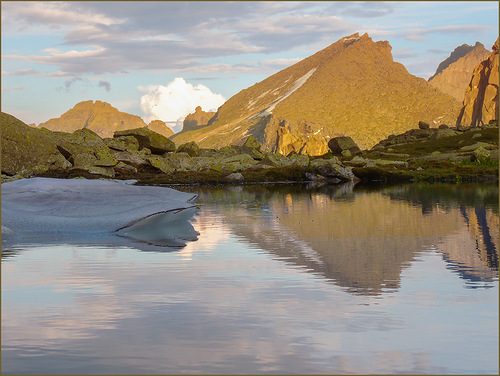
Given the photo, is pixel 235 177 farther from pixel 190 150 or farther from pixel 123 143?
pixel 190 150

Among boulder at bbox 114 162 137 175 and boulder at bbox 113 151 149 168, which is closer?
boulder at bbox 114 162 137 175

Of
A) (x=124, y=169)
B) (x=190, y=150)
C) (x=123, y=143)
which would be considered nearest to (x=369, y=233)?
(x=124, y=169)

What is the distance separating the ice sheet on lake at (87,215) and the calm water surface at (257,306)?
213cm

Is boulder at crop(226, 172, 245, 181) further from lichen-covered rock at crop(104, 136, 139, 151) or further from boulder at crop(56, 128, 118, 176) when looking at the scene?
lichen-covered rock at crop(104, 136, 139, 151)

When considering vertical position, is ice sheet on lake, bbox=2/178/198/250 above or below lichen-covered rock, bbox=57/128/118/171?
below

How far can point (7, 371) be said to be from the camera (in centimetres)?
1066

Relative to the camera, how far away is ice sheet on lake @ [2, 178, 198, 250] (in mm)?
28922

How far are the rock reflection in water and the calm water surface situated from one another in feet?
0.42

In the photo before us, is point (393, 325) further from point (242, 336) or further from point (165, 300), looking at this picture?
point (165, 300)

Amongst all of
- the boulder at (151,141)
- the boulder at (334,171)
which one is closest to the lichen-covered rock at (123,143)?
the boulder at (151,141)

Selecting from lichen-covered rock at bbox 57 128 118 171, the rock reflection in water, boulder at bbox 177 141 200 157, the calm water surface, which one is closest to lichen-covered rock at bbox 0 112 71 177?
lichen-covered rock at bbox 57 128 118 171

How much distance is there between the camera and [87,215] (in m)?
30.9

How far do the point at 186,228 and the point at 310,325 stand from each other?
20.3 metres

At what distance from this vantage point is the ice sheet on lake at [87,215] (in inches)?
1139
